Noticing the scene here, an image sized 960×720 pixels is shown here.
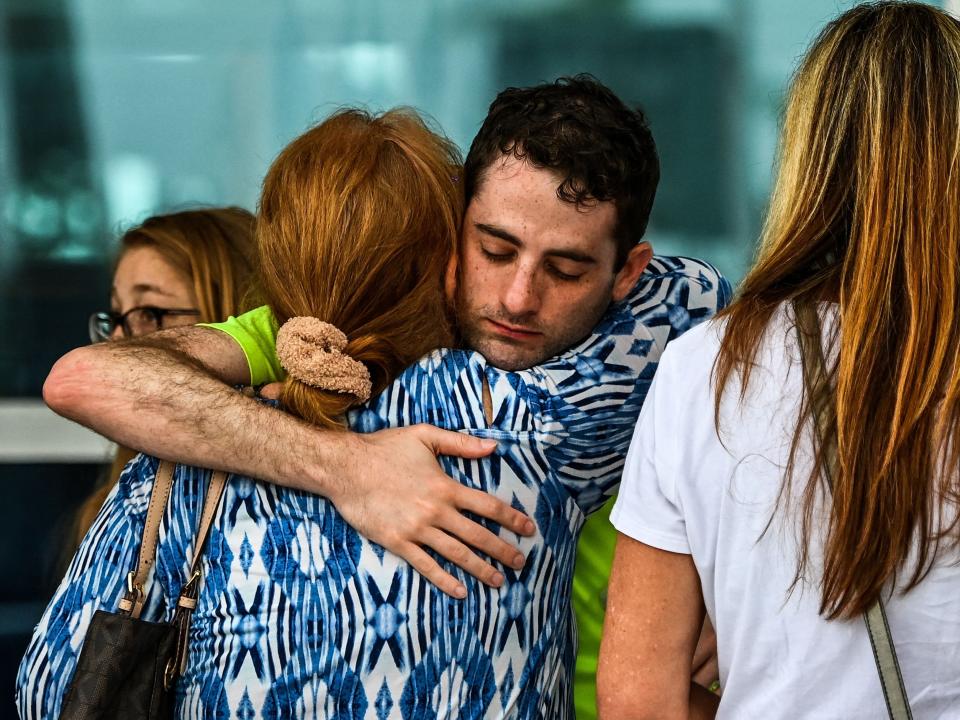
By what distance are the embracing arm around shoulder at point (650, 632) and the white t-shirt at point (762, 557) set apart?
28 mm

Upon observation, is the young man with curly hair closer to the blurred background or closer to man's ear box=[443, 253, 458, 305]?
man's ear box=[443, 253, 458, 305]

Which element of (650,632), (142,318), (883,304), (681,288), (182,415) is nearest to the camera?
(883,304)

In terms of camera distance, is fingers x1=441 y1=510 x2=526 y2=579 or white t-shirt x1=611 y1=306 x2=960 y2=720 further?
fingers x1=441 y1=510 x2=526 y2=579

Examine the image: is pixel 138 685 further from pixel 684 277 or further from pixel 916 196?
pixel 916 196

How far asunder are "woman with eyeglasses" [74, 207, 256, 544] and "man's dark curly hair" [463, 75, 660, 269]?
0.95 m

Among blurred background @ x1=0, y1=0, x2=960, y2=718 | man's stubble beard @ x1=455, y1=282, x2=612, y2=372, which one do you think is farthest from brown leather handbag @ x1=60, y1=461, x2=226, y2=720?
blurred background @ x1=0, y1=0, x2=960, y2=718

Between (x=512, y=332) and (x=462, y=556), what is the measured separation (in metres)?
0.41

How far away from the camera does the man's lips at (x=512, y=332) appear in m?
A: 1.78

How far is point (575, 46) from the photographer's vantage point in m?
3.48

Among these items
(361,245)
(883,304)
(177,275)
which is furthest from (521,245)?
(177,275)

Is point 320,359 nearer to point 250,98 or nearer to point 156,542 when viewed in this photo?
point 156,542

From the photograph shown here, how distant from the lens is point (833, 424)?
1235mm

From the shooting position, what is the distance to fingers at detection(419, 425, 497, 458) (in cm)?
160

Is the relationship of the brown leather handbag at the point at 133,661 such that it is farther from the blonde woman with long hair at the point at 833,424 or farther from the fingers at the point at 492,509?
the blonde woman with long hair at the point at 833,424
